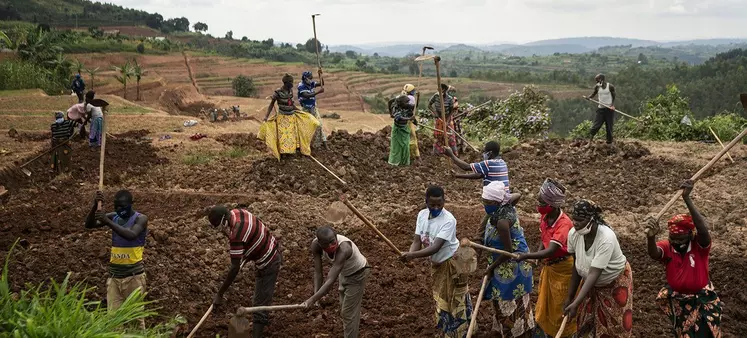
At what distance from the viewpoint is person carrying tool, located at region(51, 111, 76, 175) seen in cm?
1105

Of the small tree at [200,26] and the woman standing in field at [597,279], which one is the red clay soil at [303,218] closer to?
the woman standing in field at [597,279]

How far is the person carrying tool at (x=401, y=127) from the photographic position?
11.2 m

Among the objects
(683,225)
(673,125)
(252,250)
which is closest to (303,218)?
(252,250)

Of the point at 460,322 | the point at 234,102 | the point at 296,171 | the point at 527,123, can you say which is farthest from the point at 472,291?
the point at 234,102

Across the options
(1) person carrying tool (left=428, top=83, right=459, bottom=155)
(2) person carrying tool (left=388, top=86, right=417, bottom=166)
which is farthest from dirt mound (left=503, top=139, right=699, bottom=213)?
(2) person carrying tool (left=388, top=86, right=417, bottom=166)

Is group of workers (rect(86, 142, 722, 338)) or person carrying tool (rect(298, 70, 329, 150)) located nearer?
group of workers (rect(86, 142, 722, 338))

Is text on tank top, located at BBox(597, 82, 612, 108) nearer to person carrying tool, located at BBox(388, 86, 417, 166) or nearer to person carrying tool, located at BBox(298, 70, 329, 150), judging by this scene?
person carrying tool, located at BBox(388, 86, 417, 166)

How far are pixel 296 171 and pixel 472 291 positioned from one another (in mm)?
4702

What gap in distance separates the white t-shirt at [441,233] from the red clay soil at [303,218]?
1041 mm

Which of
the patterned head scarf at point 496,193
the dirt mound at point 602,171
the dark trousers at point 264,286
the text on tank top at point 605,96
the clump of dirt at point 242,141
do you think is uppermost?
the text on tank top at point 605,96

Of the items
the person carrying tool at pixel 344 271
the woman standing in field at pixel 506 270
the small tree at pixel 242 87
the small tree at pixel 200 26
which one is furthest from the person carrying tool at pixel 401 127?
the small tree at pixel 200 26

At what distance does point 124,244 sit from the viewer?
17.8ft

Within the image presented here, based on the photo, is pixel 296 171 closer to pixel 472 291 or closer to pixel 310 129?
pixel 310 129

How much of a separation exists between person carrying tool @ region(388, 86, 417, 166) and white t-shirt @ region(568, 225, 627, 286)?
6712mm
